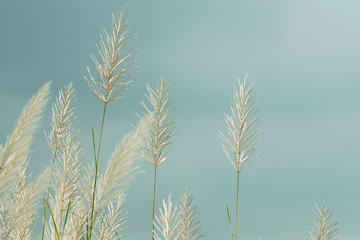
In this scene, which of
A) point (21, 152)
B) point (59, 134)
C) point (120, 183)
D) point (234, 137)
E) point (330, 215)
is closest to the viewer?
point (120, 183)

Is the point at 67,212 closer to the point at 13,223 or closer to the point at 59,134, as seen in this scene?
the point at 13,223

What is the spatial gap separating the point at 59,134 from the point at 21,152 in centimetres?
45

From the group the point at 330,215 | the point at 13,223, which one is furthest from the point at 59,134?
the point at 330,215

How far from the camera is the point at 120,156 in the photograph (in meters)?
2.04

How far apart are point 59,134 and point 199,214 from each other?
1180 mm

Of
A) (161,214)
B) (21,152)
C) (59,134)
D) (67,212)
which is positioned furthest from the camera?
(59,134)

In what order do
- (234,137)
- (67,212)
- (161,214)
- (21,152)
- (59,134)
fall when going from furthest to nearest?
(59,134) < (21,152) < (67,212) < (234,137) < (161,214)

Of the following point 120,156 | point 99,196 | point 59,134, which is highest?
point 59,134

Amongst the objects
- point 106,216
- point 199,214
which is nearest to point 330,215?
point 199,214

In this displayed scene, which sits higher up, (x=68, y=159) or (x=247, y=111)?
(x=247, y=111)

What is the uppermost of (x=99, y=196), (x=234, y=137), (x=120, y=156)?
(x=234, y=137)

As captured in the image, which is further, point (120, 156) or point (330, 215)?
point (330, 215)

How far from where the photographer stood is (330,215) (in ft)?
8.89

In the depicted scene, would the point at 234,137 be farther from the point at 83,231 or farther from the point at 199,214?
the point at 83,231
